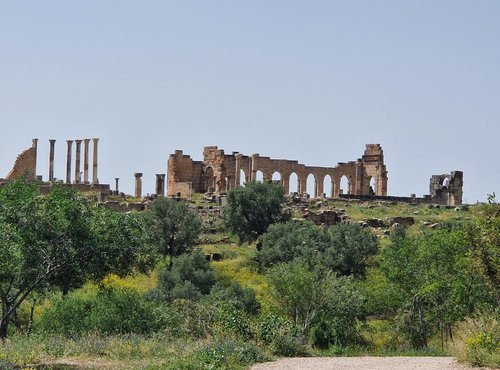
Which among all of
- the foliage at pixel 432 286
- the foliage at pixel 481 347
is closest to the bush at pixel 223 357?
the foliage at pixel 481 347

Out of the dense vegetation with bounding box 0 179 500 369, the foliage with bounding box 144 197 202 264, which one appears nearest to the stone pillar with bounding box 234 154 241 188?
the dense vegetation with bounding box 0 179 500 369

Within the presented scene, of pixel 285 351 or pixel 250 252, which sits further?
pixel 250 252

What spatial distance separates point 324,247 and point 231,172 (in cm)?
3016

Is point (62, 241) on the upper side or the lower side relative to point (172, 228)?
lower

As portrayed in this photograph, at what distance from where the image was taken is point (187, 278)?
5109 centimetres

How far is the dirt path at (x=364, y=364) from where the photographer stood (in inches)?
878

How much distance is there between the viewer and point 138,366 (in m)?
23.2

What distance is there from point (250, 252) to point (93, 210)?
1142 inches

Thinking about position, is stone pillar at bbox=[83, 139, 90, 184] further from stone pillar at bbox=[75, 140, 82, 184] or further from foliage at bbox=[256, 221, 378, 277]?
foliage at bbox=[256, 221, 378, 277]

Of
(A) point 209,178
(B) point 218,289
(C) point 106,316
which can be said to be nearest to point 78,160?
(A) point 209,178

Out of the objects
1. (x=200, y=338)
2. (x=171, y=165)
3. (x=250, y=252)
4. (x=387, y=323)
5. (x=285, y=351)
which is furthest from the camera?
(x=171, y=165)

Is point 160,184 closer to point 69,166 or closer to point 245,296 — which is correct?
point 69,166

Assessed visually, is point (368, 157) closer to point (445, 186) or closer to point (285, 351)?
point (445, 186)

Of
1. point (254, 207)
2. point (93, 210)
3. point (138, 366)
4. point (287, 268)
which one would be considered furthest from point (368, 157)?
point (138, 366)
